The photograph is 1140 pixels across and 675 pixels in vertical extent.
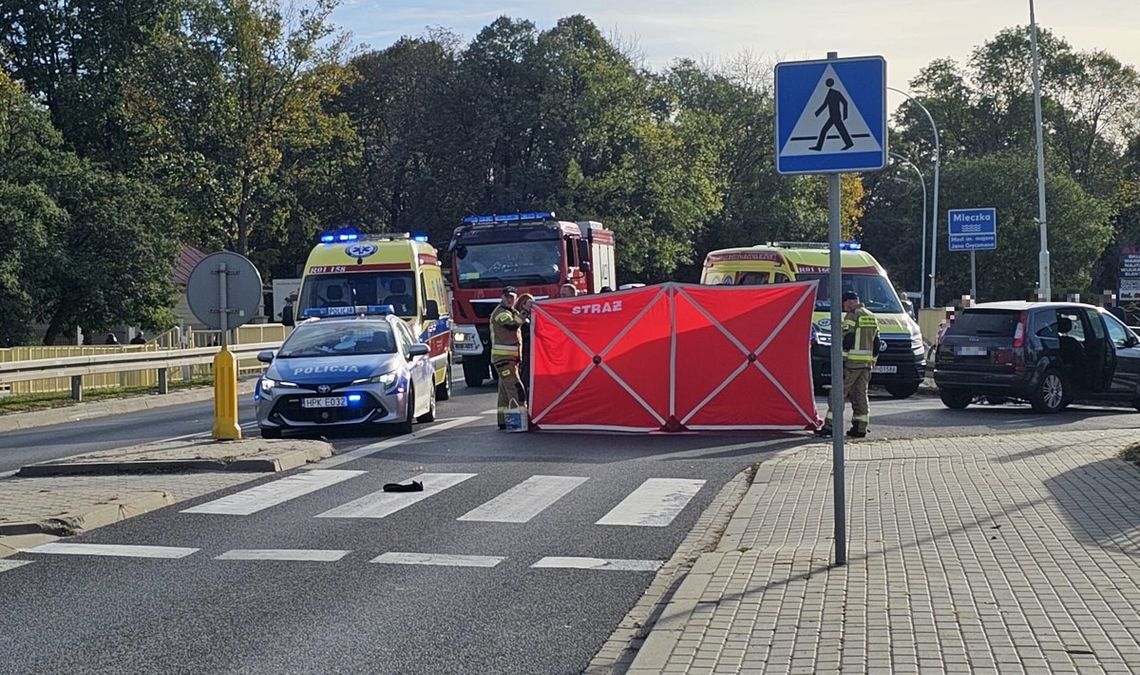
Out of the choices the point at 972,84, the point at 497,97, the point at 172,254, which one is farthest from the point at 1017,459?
the point at 972,84

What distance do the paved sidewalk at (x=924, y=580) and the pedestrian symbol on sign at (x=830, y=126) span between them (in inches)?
93.1

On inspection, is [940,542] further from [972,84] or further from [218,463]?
[972,84]

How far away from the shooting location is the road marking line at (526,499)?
1101 cm

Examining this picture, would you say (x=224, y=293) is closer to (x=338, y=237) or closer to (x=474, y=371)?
(x=338, y=237)

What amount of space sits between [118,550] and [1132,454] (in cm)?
889

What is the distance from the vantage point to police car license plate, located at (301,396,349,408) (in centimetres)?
1691

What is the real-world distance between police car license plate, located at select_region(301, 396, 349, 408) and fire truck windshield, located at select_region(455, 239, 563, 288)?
35.2 feet

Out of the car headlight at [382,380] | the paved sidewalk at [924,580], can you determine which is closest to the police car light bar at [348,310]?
the car headlight at [382,380]

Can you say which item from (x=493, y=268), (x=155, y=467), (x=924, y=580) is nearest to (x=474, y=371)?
(x=493, y=268)

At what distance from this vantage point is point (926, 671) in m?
5.91

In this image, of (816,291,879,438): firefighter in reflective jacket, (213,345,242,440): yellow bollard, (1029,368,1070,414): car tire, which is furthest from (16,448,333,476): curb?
(1029,368,1070,414): car tire

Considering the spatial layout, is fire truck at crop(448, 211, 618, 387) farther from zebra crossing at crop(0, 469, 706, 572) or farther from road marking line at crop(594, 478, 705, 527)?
road marking line at crop(594, 478, 705, 527)

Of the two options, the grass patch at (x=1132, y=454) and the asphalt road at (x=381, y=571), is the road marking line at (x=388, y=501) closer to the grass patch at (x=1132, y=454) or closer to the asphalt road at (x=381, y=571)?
the asphalt road at (x=381, y=571)

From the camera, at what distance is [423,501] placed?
11805 millimetres
